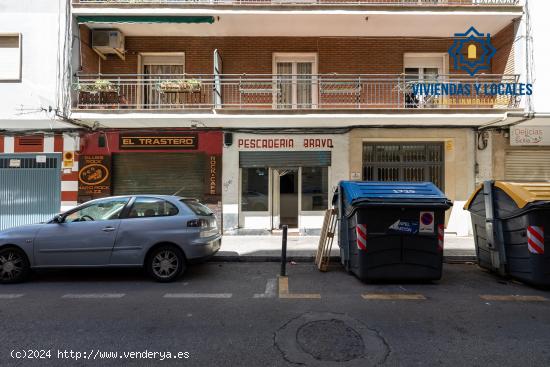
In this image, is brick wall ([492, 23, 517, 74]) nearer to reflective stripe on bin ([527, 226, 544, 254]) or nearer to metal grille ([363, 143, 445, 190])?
metal grille ([363, 143, 445, 190])

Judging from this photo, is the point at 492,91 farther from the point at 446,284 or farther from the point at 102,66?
the point at 102,66

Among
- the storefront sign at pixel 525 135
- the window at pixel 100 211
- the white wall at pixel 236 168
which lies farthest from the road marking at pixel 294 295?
the storefront sign at pixel 525 135

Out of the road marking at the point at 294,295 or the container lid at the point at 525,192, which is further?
the container lid at the point at 525,192

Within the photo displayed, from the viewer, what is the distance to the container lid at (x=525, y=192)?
5424mm

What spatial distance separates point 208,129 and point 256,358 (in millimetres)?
8046

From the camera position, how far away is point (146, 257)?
583 centimetres

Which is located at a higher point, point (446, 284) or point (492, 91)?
point (492, 91)

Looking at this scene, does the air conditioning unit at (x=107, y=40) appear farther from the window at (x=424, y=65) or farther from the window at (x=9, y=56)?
the window at (x=424, y=65)

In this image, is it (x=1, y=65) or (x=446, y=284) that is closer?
(x=446, y=284)

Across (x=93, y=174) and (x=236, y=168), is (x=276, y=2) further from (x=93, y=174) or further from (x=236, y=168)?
(x=93, y=174)

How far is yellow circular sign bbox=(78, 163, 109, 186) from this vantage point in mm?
10266

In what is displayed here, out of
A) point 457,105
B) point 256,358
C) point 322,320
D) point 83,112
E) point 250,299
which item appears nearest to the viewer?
point 256,358

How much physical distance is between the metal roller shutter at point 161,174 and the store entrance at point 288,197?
244 centimetres

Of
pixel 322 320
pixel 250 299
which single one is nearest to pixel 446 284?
pixel 322 320
